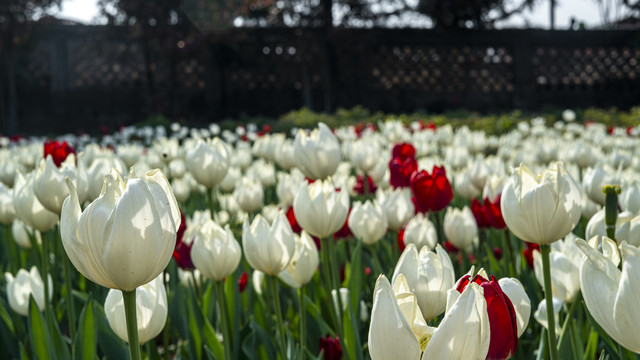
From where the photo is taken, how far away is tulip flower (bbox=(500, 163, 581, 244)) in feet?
3.49

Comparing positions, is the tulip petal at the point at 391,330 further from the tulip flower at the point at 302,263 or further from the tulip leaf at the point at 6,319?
the tulip leaf at the point at 6,319

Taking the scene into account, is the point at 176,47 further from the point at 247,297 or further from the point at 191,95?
the point at 247,297

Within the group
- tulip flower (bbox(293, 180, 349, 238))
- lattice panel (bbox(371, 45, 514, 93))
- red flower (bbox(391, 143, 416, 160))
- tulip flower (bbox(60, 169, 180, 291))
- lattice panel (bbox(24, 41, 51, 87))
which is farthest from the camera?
lattice panel (bbox(371, 45, 514, 93))

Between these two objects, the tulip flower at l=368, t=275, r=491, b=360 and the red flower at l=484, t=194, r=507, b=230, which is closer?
the tulip flower at l=368, t=275, r=491, b=360

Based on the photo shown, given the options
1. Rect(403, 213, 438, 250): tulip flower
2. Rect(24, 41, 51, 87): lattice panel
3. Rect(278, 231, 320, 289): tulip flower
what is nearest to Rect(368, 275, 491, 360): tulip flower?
Rect(278, 231, 320, 289): tulip flower

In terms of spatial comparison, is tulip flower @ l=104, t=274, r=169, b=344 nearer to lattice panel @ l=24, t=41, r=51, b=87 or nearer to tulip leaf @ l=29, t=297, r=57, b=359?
tulip leaf @ l=29, t=297, r=57, b=359

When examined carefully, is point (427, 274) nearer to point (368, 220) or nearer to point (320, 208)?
point (320, 208)

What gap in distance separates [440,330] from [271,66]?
16.8 m

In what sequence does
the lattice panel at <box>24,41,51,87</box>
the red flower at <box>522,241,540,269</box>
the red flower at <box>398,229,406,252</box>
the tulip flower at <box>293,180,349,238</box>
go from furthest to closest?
the lattice panel at <box>24,41,51,87</box>
the red flower at <box>398,229,406,252</box>
the red flower at <box>522,241,540,269</box>
the tulip flower at <box>293,180,349,238</box>

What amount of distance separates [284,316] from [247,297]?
0.14 m

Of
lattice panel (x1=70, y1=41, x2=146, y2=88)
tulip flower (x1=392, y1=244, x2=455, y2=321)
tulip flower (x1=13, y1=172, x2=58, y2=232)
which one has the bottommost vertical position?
tulip flower (x1=392, y1=244, x2=455, y2=321)

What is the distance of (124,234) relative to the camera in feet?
2.53

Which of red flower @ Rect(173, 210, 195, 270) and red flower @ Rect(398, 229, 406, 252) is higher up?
red flower @ Rect(173, 210, 195, 270)

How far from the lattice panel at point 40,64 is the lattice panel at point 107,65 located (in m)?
0.67
